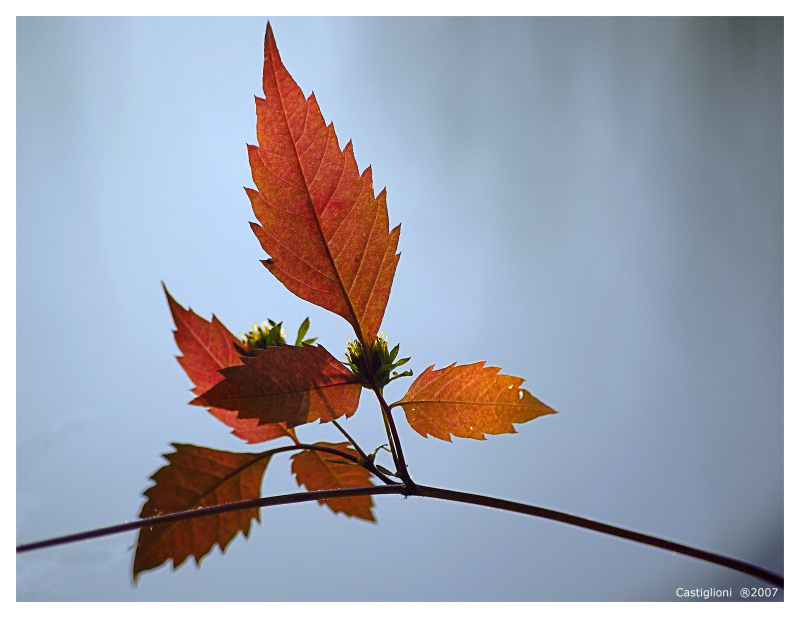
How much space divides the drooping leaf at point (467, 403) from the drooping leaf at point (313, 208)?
0.04 metres

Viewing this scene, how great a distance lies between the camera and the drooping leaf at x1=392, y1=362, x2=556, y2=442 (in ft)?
0.75

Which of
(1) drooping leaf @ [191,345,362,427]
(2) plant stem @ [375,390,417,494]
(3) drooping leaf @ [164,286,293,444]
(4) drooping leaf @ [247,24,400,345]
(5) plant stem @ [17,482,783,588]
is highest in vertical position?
(4) drooping leaf @ [247,24,400,345]

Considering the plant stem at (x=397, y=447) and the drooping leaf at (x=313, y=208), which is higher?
the drooping leaf at (x=313, y=208)

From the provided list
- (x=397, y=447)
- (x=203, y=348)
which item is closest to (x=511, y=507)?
(x=397, y=447)

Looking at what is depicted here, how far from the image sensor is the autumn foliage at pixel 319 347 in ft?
0.73

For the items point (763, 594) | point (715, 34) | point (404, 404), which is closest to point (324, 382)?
point (404, 404)

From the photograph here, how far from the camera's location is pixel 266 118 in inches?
8.8

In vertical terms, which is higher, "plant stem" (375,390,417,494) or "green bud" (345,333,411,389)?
"green bud" (345,333,411,389)

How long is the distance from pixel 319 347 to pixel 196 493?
0.32 feet

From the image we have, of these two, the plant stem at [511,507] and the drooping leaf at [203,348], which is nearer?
the plant stem at [511,507]

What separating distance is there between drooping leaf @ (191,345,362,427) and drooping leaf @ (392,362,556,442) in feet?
0.09

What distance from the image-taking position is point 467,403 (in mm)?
240

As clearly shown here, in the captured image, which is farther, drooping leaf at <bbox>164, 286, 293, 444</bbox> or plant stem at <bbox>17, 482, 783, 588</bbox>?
drooping leaf at <bbox>164, 286, 293, 444</bbox>

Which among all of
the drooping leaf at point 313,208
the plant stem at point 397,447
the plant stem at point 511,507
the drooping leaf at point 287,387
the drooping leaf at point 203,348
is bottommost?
the plant stem at point 511,507
